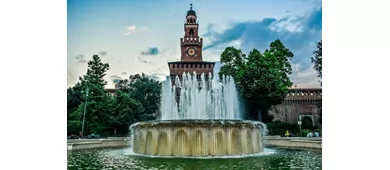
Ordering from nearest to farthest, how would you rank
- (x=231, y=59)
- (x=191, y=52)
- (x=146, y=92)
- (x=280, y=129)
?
(x=280, y=129) < (x=146, y=92) < (x=231, y=59) < (x=191, y=52)

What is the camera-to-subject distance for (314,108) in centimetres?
2080

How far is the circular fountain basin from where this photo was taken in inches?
303

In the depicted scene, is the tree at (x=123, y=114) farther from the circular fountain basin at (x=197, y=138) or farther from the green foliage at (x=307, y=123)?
the circular fountain basin at (x=197, y=138)

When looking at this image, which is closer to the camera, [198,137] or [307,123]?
[198,137]

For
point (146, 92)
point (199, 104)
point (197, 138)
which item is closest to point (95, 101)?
point (146, 92)

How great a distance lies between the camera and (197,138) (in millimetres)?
7695

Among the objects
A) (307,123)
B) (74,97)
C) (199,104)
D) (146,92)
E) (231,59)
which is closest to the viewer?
(199,104)

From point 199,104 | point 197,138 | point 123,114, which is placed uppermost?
point 199,104

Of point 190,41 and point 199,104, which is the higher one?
point 190,41

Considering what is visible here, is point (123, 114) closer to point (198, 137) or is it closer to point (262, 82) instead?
point (262, 82)
